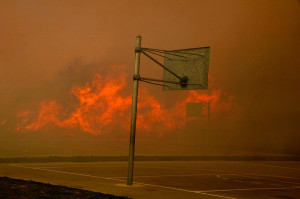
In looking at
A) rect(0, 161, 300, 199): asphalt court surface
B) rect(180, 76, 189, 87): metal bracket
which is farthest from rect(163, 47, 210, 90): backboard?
rect(0, 161, 300, 199): asphalt court surface

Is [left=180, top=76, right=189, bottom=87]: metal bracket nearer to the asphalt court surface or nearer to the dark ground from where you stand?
the asphalt court surface

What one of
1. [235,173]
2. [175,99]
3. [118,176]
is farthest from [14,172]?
[175,99]

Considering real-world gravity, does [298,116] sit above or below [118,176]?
above

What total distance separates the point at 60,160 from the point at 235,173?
8.21 metres

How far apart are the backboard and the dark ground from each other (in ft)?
14.6

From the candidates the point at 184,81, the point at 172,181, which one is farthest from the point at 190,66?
the point at 172,181

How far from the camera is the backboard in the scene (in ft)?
43.0

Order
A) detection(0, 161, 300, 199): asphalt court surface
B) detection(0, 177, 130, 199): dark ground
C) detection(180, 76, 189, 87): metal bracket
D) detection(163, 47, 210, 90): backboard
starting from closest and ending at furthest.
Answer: detection(0, 177, 130, 199): dark ground → detection(0, 161, 300, 199): asphalt court surface → detection(163, 47, 210, 90): backboard → detection(180, 76, 189, 87): metal bracket

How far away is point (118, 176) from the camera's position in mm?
16094

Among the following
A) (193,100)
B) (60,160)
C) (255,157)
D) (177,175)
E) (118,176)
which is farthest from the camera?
(193,100)

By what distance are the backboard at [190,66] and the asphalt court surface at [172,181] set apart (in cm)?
298

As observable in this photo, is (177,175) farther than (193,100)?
No

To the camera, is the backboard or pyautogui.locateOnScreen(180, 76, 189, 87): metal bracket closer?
the backboard

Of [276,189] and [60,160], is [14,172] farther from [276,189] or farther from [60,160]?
[276,189]
